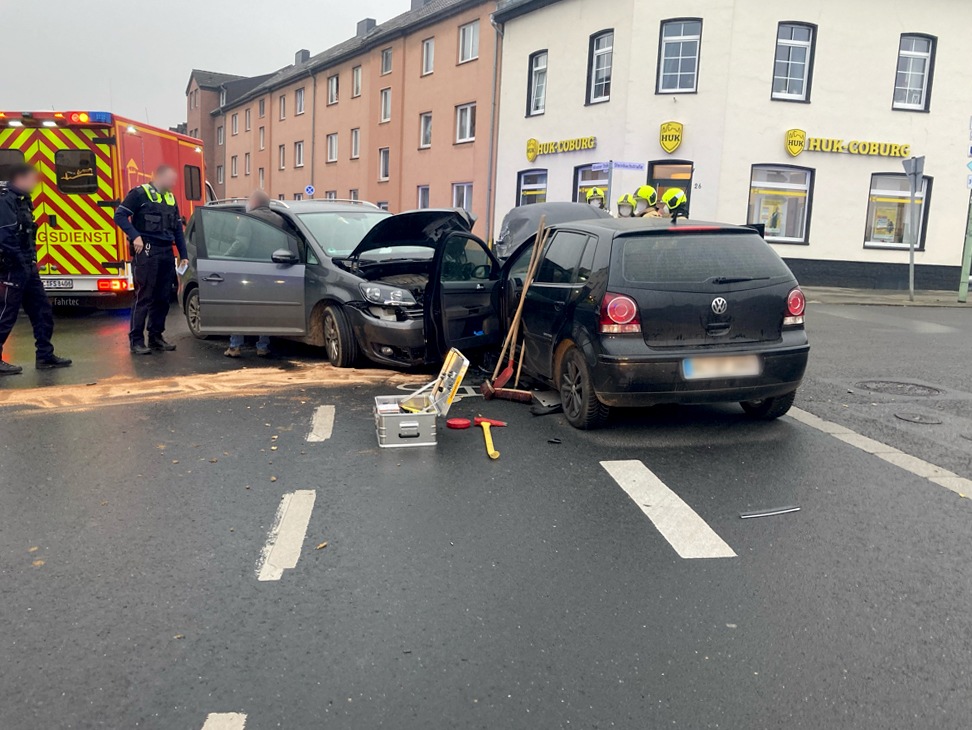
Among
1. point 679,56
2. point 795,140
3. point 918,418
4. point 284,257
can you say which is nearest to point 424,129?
point 679,56

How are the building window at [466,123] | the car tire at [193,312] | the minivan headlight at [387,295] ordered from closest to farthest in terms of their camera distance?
the minivan headlight at [387,295] → the car tire at [193,312] → the building window at [466,123]

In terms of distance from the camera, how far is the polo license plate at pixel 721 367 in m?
5.77

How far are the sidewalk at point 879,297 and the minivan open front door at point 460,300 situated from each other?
39.9ft

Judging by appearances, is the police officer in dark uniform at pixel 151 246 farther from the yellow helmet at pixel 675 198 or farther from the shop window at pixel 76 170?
the yellow helmet at pixel 675 198

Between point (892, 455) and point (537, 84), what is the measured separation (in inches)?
861

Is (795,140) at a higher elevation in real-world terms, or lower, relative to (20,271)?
higher

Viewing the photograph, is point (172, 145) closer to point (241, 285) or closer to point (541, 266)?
point (241, 285)

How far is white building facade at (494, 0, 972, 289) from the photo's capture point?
2105cm

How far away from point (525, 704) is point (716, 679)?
0.68 meters

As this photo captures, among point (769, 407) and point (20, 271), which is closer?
point (769, 407)

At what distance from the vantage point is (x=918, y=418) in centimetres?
666

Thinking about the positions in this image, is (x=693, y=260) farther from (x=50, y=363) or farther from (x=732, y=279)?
(x=50, y=363)

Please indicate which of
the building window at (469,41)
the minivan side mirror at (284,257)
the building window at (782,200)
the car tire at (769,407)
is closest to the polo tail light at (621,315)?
the car tire at (769,407)

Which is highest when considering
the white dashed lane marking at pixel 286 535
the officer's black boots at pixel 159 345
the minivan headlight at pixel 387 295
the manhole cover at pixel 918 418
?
the minivan headlight at pixel 387 295
